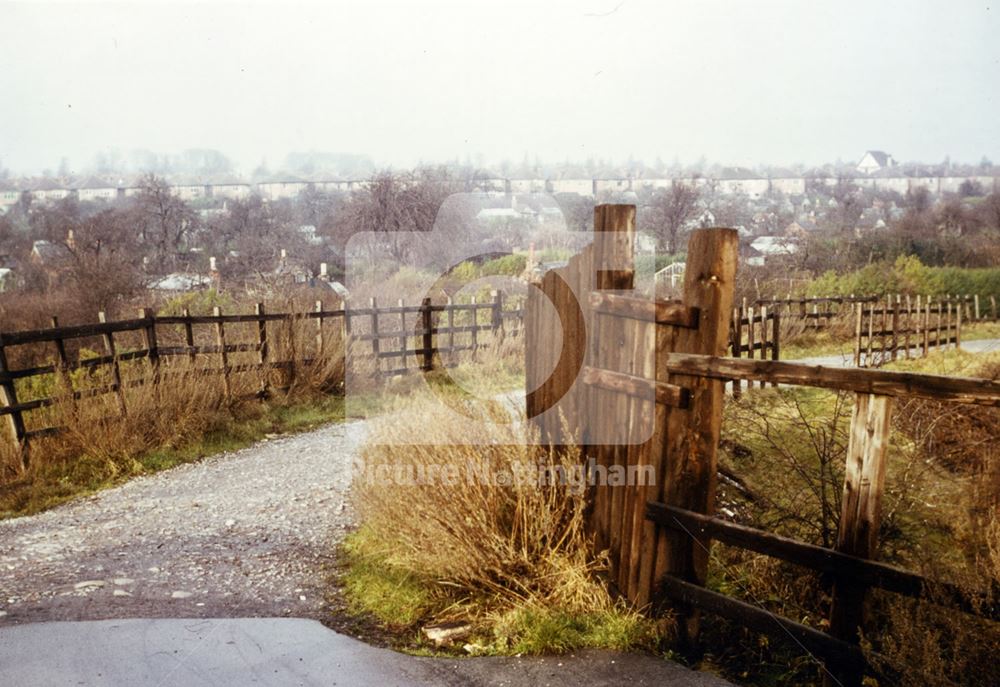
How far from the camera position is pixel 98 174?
1620 inches

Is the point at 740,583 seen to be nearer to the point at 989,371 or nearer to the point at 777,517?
the point at 777,517

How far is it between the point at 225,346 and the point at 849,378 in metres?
9.64

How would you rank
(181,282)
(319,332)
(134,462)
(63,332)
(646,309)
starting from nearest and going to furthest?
(646,309), (134,462), (63,332), (319,332), (181,282)

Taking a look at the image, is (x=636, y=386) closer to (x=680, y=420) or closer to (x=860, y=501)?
(x=680, y=420)

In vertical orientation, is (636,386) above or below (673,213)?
below

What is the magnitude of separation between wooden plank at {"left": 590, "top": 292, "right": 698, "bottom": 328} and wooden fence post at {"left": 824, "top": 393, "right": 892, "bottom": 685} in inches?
34.3

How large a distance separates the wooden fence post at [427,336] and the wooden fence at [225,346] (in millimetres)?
20

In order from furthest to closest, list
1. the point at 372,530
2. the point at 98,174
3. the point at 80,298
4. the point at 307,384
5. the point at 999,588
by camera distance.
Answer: the point at 98,174
the point at 80,298
the point at 307,384
the point at 372,530
the point at 999,588

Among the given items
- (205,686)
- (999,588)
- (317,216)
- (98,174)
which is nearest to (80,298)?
(317,216)

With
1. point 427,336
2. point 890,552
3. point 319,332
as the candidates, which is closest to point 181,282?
point 427,336

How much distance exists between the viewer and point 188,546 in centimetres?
584

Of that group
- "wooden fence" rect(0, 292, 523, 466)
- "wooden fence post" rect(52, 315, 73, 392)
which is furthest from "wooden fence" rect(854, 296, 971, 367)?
"wooden fence post" rect(52, 315, 73, 392)

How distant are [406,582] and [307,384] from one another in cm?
784

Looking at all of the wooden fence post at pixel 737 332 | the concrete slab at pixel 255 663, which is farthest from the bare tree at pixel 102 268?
the concrete slab at pixel 255 663
